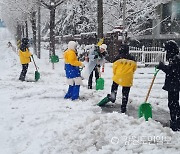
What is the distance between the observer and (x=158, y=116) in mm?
7598

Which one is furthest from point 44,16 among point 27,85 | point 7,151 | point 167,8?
point 7,151

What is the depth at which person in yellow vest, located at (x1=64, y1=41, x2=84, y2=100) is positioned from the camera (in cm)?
838

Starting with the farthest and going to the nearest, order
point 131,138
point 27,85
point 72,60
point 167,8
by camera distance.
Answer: point 167,8, point 27,85, point 72,60, point 131,138

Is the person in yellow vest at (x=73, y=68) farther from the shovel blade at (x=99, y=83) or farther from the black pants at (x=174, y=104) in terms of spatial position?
the black pants at (x=174, y=104)

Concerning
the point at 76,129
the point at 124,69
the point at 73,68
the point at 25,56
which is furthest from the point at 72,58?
the point at 25,56

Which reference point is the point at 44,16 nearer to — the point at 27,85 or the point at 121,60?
the point at 27,85

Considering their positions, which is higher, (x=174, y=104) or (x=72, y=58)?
(x=72, y=58)

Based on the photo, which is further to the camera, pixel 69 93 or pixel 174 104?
pixel 69 93

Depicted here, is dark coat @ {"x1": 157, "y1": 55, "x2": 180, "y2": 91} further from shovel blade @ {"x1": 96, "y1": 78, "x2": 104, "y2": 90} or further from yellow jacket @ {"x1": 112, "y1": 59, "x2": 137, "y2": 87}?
shovel blade @ {"x1": 96, "y1": 78, "x2": 104, "y2": 90}

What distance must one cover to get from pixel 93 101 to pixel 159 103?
1.85m

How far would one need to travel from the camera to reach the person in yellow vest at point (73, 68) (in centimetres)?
838

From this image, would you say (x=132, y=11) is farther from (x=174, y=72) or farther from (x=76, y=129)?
(x=76, y=129)

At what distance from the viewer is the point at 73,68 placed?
28.2ft

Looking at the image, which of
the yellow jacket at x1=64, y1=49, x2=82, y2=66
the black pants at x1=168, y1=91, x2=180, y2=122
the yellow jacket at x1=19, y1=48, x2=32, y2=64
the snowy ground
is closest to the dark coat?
the black pants at x1=168, y1=91, x2=180, y2=122
